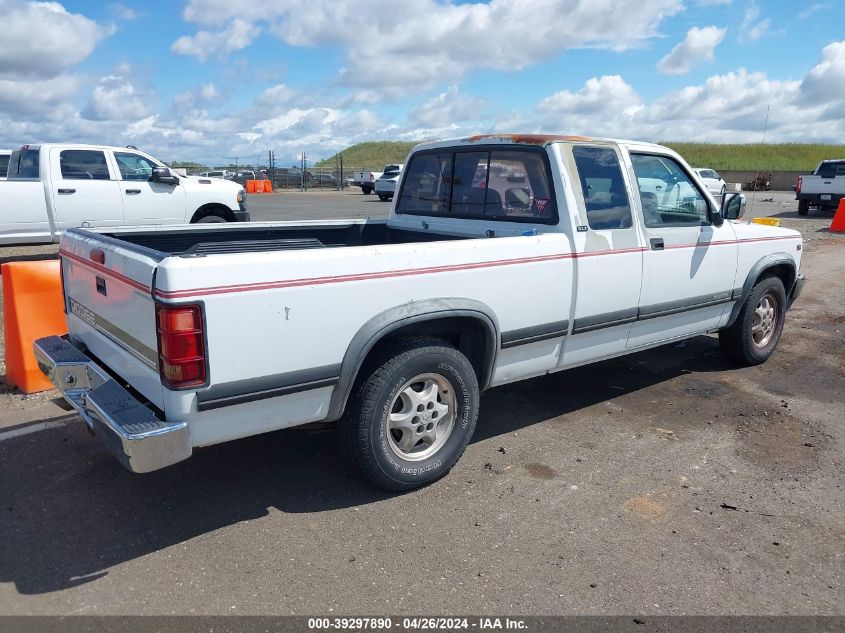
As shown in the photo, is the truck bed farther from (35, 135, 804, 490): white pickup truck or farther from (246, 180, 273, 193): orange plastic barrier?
(246, 180, 273, 193): orange plastic barrier

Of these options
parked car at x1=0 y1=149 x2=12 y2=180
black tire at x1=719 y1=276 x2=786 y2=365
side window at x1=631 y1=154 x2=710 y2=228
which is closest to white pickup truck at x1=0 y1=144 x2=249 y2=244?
parked car at x1=0 y1=149 x2=12 y2=180

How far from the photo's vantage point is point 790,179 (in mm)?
48625

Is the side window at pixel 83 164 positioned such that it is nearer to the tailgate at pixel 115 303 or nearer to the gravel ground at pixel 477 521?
the gravel ground at pixel 477 521

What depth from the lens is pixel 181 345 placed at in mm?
2824

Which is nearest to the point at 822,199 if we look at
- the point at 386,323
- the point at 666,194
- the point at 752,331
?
the point at 752,331

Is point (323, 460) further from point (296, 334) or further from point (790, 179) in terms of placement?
point (790, 179)

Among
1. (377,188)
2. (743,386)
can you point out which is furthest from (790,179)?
(743,386)

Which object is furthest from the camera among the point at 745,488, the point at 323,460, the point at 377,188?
the point at 377,188

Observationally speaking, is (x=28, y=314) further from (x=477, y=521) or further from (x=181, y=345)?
(x=477, y=521)

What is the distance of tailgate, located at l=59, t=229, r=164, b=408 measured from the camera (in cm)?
301

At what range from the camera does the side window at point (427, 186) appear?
5027 millimetres

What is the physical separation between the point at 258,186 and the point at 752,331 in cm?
3568

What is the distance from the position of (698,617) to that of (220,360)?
227cm

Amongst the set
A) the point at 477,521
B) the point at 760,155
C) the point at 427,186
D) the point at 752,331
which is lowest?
the point at 477,521
